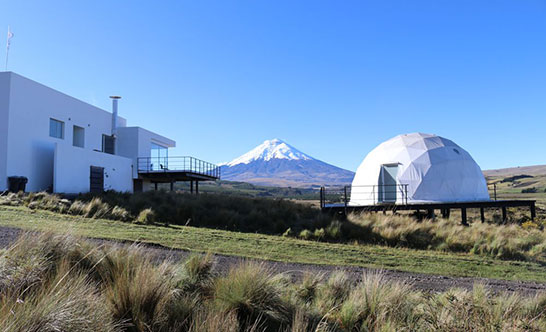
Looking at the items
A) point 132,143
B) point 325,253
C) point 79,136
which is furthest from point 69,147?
point 325,253

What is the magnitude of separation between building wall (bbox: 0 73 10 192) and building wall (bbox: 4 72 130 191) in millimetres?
123

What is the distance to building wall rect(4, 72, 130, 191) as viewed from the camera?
1978 cm

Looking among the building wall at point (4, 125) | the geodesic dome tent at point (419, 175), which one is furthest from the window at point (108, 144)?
the geodesic dome tent at point (419, 175)

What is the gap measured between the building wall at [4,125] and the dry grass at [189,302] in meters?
17.4

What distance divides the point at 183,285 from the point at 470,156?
88.5 ft

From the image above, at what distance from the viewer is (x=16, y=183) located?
63.4ft

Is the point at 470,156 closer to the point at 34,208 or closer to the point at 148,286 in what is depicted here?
the point at 34,208

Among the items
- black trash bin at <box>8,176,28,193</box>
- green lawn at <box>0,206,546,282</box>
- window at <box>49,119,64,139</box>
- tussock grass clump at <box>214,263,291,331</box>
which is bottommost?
green lawn at <box>0,206,546,282</box>

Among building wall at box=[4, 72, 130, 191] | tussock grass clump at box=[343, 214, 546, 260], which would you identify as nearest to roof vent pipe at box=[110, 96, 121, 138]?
building wall at box=[4, 72, 130, 191]

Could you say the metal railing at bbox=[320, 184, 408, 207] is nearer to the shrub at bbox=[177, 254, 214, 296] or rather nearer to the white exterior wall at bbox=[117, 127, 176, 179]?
the white exterior wall at bbox=[117, 127, 176, 179]

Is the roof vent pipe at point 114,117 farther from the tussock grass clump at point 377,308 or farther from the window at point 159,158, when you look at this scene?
the tussock grass clump at point 377,308

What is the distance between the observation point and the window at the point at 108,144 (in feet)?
94.7

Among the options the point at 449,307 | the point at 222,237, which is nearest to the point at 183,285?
the point at 449,307

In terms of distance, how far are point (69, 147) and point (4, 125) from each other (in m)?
3.43
